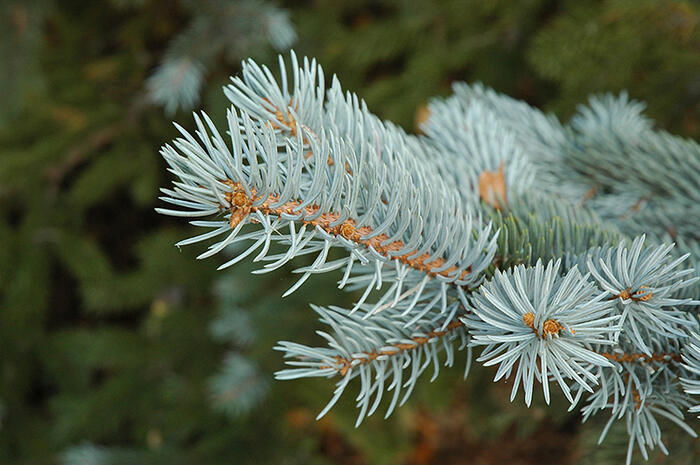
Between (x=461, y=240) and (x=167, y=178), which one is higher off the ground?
(x=167, y=178)

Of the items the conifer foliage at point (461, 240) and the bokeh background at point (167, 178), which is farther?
the bokeh background at point (167, 178)

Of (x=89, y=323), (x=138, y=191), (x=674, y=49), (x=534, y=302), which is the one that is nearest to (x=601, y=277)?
(x=534, y=302)

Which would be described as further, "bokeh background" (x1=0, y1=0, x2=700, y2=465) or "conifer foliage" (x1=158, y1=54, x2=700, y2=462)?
"bokeh background" (x1=0, y1=0, x2=700, y2=465)

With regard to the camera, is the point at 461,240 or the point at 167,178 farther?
the point at 167,178
